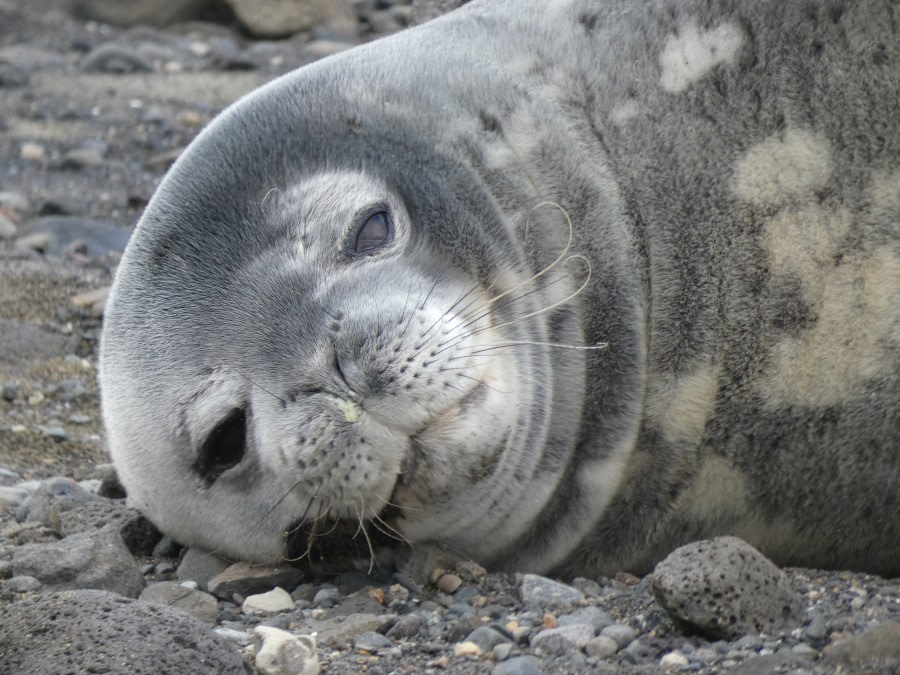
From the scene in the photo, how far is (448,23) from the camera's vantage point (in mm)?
3945

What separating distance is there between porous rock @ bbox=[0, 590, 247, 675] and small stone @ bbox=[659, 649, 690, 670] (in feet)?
2.64

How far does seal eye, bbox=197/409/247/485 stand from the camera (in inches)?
132

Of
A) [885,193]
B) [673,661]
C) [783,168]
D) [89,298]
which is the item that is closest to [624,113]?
[783,168]

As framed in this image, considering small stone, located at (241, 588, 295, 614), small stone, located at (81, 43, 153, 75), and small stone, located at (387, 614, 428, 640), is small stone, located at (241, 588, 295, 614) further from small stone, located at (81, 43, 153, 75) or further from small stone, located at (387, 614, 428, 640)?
small stone, located at (81, 43, 153, 75)

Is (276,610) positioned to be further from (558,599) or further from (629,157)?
(629,157)

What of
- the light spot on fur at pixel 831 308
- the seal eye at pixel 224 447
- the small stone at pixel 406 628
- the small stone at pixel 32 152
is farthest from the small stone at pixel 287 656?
the small stone at pixel 32 152

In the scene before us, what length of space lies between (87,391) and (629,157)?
7.90ft

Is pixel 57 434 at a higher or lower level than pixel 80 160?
lower

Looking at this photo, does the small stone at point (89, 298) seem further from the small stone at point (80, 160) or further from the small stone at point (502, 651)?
the small stone at point (502, 651)

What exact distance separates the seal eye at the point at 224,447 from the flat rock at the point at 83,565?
0.28 m

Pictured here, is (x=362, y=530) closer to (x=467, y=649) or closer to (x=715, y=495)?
(x=467, y=649)

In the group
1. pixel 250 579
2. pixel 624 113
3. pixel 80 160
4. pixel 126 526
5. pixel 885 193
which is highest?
pixel 80 160

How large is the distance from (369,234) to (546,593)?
95 centimetres

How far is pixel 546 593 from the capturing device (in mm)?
3223
